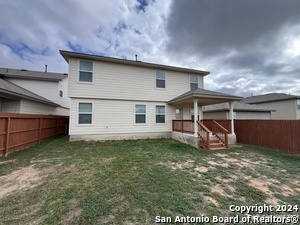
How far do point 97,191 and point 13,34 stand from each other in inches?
644

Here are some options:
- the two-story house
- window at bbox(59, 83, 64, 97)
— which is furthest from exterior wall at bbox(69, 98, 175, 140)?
window at bbox(59, 83, 64, 97)

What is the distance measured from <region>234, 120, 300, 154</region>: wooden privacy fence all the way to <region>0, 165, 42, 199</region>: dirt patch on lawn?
10.8 meters

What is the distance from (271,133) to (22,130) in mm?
13621

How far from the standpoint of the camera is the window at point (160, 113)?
36.1ft

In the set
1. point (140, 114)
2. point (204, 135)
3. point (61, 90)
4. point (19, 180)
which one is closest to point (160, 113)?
point (140, 114)

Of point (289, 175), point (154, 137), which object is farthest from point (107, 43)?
point (289, 175)

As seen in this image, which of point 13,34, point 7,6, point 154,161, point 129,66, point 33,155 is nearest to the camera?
point 154,161

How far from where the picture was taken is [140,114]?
1063 cm

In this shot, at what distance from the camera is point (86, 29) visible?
11.0 meters

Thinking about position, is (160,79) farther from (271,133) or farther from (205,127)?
(271,133)

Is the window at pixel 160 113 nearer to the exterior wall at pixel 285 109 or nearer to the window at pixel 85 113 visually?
the window at pixel 85 113

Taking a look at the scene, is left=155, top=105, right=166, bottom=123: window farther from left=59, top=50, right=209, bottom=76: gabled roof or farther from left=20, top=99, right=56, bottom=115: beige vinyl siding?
left=20, top=99, right=56, bottom=115: beige vinyl siding

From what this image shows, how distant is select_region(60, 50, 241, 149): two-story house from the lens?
360 inches

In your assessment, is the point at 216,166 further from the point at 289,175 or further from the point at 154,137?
the point at 154,137
